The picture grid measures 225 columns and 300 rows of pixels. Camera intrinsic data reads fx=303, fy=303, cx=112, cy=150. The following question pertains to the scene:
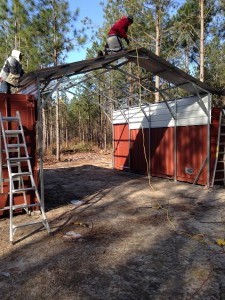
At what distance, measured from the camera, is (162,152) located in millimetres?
12852

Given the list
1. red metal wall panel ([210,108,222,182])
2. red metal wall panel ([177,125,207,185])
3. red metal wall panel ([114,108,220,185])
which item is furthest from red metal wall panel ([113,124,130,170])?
red metal wall panel ([210,108,222,182])

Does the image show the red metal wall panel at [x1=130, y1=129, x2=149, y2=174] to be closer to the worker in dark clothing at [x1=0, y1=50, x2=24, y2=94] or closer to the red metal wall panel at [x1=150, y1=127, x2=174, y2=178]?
the red metal wall panel at [x1=150, y1=127, x2=174, y2=178]

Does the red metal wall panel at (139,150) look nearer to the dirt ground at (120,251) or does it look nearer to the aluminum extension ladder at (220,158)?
the aluminum extension ladder at (220,158)

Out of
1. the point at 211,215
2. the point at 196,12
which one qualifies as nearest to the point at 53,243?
the point at 211,215

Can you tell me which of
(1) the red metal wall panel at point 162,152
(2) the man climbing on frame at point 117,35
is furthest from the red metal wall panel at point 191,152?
(2) the man climbing on frame at point 117,35

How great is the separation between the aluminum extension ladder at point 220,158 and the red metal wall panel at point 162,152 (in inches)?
83.7

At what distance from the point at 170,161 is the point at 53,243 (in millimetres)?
7775

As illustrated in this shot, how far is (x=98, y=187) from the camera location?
1095cm

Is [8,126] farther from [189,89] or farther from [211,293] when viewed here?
[189,89]

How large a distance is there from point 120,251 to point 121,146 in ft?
36.9

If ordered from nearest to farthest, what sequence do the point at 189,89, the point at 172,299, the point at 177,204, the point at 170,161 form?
the point at 172,299 → the point at 177,204 → the point at 189,89 → the point at 170,161

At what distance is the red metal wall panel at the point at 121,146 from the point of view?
15.7m

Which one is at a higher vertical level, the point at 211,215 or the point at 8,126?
the point at 8,126

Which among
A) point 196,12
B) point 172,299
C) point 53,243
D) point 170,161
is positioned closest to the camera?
point 172,299
